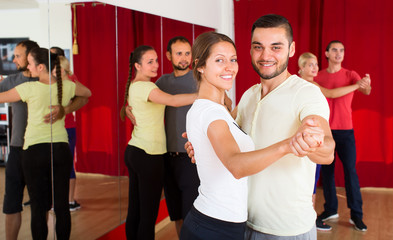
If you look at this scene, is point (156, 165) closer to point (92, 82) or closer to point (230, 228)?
point (92, 82)

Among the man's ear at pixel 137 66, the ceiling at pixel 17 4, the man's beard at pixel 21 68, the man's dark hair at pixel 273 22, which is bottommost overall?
the man's beard at pixel 21 68

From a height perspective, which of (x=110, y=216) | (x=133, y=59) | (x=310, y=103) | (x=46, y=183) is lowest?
(x=110, y=216)

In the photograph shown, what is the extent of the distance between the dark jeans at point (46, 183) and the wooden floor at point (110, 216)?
2.2 inches

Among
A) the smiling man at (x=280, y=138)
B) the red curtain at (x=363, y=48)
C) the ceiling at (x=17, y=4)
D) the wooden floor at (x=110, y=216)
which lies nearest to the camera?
the smiling man at (x=280, y=138)

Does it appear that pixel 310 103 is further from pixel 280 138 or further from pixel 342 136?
pixel 342 136

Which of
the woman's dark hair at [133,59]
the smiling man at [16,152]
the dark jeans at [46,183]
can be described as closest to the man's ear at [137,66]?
the woman's dark hair at [133,59]

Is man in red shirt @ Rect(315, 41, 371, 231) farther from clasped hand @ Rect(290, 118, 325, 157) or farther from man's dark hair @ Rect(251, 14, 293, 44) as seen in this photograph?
clasped hand @ Rect(290, 118, 325, 157)

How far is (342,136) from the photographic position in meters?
3.45

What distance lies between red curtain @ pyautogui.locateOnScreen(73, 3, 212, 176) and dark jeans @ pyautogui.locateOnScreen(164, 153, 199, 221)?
34 centimetres

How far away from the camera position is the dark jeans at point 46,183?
2049 mm

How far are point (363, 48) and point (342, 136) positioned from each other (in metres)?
1.50

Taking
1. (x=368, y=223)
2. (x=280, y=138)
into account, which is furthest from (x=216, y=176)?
(x=368, y=223)

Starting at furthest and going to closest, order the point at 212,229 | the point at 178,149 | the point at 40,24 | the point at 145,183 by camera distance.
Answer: the point at 178,149 < the point at 145,183 < the point at 40,24 < the point at 212,229

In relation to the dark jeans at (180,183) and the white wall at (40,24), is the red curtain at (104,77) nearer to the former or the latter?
the white wall at (40,24)
